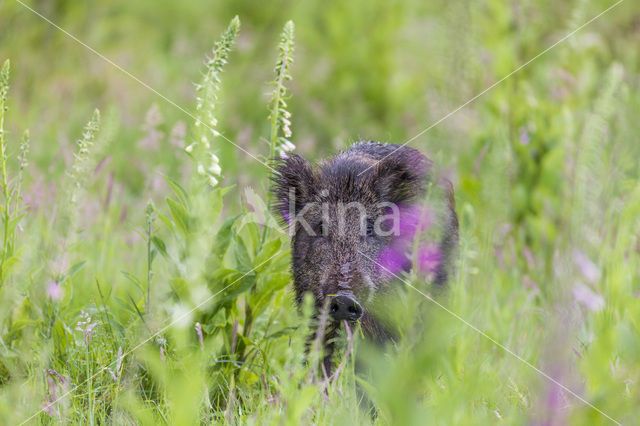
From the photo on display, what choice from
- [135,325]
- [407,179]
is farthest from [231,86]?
[135,325]

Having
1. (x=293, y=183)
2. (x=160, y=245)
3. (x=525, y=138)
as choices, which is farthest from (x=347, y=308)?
(x=525, y=138)

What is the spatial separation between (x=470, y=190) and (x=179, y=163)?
299 cm

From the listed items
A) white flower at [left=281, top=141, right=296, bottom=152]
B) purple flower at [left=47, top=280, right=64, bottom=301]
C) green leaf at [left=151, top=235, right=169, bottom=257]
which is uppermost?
white flower at [left=281, top=141, right=296, bottom=152]

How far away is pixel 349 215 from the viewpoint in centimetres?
350

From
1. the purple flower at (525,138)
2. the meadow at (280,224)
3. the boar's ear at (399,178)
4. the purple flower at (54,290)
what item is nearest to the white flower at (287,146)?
the meadow at (280,224)

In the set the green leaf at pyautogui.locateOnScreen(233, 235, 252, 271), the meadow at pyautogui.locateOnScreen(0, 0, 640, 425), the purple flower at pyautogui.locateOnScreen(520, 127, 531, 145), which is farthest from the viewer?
the purple flower at pyautogui.locateOnScreen(520, 127, 531, 145)

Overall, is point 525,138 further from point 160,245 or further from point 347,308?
point 160,245

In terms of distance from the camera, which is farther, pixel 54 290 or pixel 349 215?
pixel 349 215

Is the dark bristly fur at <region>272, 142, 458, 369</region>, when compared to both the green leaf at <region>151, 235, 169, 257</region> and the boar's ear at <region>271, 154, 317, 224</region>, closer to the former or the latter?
the boar's ear at <region>271, 154, 317, 224</region>

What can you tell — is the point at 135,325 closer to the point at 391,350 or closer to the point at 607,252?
the point at 391,350

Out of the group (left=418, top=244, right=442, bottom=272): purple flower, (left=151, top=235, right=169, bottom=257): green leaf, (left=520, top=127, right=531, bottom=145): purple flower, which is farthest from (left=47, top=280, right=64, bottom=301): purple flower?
(left=520, top=127, right=531, bottom=145): purple flower

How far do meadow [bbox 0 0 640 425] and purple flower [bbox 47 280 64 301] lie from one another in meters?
0.02

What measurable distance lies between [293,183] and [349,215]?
0.46 meters

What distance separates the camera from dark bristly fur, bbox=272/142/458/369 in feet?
10.9
